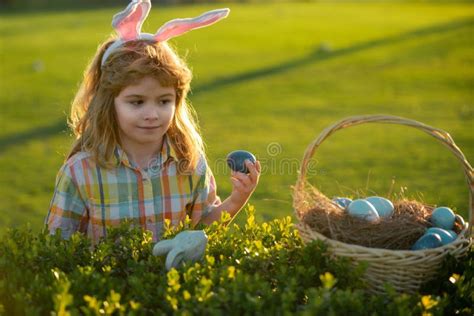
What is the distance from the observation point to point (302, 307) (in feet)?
10.3

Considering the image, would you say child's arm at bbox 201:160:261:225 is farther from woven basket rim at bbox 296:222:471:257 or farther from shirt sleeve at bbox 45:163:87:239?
shirt sleeve at bbox 45:163:87:239

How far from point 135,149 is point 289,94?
34.8ft

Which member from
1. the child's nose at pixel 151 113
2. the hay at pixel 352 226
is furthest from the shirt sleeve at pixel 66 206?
the hay at pixel 352 226

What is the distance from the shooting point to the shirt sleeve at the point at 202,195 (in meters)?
4.53

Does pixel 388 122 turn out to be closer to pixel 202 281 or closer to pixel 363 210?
Result: pixel 363 210

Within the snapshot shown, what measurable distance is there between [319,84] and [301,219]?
1236 cm

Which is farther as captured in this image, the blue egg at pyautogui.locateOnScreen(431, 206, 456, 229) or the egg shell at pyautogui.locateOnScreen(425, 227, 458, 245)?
the blue egg at pyautogui.locateOnScreen(431, 206, 456, 229)

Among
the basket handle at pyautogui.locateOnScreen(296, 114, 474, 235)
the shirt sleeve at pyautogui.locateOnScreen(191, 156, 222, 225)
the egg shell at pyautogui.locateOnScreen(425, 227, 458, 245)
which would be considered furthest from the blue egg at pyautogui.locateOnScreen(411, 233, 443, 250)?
the shirt sleeve at pyautogui.locateOnScreen(191, 156, 222, 225)

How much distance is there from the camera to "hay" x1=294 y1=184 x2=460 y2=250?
11.5 ft

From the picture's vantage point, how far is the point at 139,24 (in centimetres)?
429

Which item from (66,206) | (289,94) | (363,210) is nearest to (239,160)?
(363,210)

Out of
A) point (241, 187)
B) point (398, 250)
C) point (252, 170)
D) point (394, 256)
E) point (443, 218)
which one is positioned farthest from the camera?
point (241, 187)

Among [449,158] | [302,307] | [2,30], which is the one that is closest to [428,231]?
[302,307]

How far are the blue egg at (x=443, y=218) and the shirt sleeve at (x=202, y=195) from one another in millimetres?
1446
